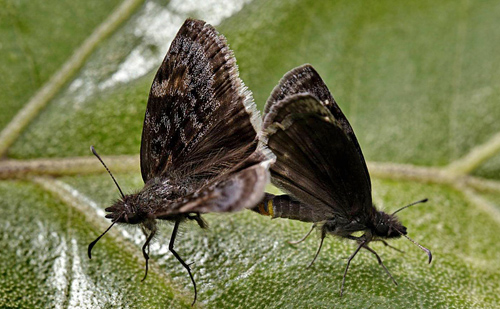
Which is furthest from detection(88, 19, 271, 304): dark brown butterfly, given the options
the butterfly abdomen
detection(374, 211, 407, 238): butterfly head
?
detection(374, 211, 407, 238): butterfly head

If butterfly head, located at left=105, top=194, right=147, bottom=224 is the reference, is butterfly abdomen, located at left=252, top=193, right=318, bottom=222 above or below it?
above

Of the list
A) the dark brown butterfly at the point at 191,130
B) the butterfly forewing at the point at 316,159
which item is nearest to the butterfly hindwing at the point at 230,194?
the dark brown butterfly at the point at 191,130

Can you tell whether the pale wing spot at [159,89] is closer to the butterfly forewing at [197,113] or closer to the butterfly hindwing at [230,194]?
the butterfly forewing at [197,113]

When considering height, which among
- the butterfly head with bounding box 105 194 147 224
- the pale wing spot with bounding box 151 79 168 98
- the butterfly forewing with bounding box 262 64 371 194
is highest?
the butterfly forewing with bounding box 262 64 371 194

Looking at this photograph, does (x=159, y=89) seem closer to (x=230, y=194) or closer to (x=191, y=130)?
(x=191, y=130)

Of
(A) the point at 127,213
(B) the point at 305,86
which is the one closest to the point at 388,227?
(B) the point at 305,86

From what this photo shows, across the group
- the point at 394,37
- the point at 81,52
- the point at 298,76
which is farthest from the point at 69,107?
the point at 394,37

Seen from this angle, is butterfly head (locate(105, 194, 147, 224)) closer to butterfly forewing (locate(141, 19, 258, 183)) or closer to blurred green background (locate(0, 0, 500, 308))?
blurred green background (locate(0, 0, 500, 308))
